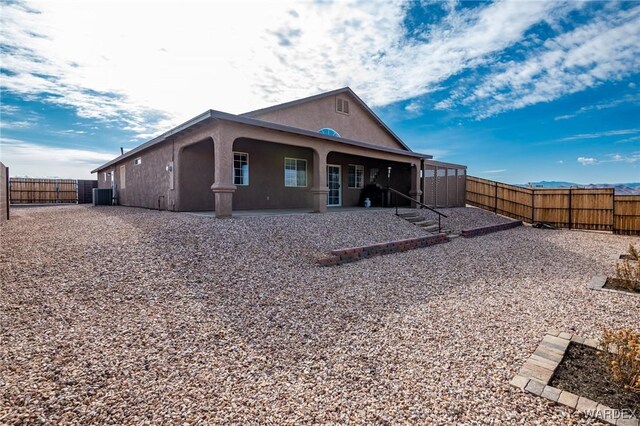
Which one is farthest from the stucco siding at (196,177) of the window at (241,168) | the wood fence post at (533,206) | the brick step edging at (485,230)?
the wood fence post at (533,206)

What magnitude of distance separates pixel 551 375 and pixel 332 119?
1339 centimetres

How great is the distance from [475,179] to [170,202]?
16.3 metres

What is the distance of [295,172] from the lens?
1380 centimetres

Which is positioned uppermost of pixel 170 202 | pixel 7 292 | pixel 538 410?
pixel 170 202

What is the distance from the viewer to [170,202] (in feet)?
38.4

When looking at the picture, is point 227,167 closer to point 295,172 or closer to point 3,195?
point 295,172

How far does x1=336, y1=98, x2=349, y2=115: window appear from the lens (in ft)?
48.6

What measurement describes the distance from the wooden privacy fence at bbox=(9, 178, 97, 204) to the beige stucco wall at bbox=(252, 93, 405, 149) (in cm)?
2160

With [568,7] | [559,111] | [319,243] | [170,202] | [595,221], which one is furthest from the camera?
[559,111]

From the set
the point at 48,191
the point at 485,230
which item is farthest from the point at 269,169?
the point at 48,191

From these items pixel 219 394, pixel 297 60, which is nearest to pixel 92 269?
pixel 219 394

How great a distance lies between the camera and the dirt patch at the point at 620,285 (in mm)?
5384

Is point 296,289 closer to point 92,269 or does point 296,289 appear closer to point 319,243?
point 319,243

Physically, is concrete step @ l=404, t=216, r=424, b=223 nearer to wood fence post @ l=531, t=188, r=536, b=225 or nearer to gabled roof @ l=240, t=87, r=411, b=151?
gabled roof @ l=240, t=87, r=411, b=151
